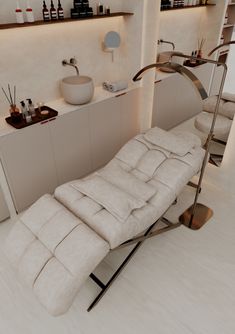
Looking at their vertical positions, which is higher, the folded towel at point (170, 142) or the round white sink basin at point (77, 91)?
the round white sink basin at point (77, 91)

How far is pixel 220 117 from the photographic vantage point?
8.08 feet

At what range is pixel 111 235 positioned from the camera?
1.58 m

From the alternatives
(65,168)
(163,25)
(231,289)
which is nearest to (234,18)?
(163,25)

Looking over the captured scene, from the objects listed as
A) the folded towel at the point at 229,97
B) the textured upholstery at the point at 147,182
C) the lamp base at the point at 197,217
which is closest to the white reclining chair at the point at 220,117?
the folded towel at the point at 229,97

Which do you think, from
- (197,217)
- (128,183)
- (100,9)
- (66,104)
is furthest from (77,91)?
(197,217)

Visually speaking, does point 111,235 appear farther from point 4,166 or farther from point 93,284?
point 4,166

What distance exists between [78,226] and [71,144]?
1.18 m

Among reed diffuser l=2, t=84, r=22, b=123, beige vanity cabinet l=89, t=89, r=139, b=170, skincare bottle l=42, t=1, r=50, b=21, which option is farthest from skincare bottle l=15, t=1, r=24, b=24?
beige vanity cabinet l=89, t=89, r=139, b=170

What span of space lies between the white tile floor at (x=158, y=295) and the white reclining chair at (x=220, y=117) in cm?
91

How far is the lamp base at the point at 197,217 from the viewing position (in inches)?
91.7

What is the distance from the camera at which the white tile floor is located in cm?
167

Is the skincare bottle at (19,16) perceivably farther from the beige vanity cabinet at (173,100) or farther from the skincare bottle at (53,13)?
the beige vanity cabinet at (173,100)

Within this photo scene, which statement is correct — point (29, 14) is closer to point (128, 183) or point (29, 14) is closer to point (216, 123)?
point (128, 183)

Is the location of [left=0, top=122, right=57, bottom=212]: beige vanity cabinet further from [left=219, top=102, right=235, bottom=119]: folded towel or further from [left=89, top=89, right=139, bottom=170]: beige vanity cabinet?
[left=219, top=102, right=235, bottom=119]: folded towel
